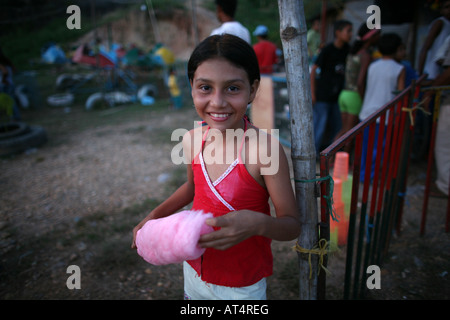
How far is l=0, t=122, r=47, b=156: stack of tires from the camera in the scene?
5.74m

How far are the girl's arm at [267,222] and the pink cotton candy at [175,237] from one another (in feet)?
0.14

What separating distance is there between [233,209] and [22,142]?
6.38 metres

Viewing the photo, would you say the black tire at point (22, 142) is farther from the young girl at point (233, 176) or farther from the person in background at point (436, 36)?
the person in background at point (436, 36)

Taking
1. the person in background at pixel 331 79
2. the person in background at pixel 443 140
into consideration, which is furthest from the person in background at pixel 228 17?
the person in background at pixel 443 140

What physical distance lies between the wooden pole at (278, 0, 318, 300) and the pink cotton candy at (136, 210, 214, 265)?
491mm

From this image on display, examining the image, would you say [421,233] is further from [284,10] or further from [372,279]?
[284,10]

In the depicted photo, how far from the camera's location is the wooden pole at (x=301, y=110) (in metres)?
1.13

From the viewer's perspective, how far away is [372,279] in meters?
2.13

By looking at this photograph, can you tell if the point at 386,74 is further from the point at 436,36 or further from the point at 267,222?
the point at 267,222

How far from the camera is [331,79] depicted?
4199mm

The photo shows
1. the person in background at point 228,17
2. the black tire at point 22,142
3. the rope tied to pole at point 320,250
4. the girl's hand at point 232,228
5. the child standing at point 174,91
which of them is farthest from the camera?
the child standing at point 174,91

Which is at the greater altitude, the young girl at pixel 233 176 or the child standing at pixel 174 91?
the child standing at pixel 174 91

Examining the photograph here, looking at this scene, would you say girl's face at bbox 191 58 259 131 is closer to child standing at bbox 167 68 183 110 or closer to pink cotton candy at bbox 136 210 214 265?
pink cotton candy at bbox 136 210 214 265
